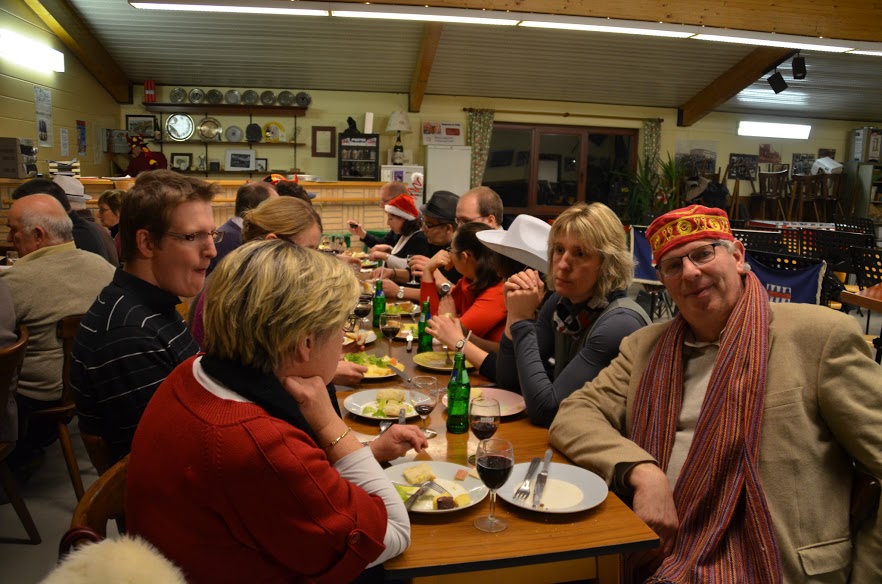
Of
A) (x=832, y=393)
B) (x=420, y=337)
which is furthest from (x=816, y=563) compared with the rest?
(x=420, y=337)

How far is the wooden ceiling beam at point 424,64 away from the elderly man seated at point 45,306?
7.06m

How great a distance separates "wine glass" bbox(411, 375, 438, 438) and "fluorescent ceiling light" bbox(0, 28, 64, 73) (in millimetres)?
7200

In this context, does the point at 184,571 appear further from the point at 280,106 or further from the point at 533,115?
the point at 533,115

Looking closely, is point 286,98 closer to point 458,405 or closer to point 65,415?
point 65,415

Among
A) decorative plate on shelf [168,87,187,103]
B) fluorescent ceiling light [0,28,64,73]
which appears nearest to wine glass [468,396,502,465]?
fluorescent ceiling light [0,28,64,73]

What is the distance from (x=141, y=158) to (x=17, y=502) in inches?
334

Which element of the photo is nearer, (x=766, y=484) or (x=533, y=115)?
(x=766, y=484)

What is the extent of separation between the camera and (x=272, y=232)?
2982 millimetres

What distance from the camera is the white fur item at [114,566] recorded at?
993mm

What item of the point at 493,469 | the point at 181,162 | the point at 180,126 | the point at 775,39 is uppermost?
the point at 775,39

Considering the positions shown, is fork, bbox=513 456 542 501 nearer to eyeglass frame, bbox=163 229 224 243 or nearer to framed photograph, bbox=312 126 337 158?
eyeglass frame, bbox=163 229 224 243

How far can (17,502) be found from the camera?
2.97 meters

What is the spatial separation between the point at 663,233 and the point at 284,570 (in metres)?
1.33

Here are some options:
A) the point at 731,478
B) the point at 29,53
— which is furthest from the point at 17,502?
the point at 29,53
